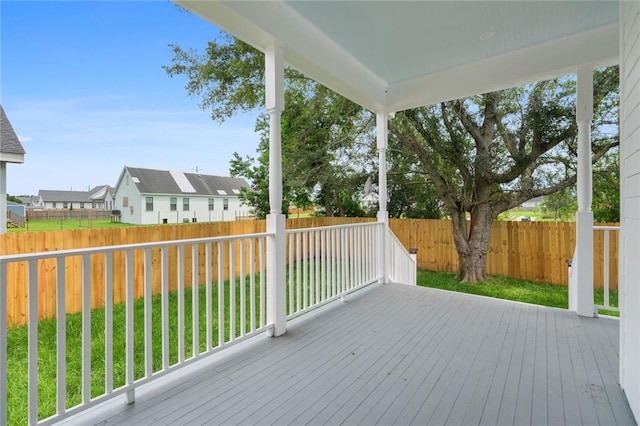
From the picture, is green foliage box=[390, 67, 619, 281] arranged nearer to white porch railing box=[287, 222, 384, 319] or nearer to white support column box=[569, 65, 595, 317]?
white support column box=[569, 65, 595, 317]

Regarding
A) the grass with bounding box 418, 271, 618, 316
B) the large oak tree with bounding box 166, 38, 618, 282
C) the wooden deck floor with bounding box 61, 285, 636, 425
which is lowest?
the grass with bounding box 418, 271, 618, 316

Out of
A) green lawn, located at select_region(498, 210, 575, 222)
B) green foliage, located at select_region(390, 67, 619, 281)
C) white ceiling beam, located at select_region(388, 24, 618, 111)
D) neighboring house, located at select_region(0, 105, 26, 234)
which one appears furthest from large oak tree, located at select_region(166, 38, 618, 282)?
neighboring house, located at select_region(0, 105, 26, 234)

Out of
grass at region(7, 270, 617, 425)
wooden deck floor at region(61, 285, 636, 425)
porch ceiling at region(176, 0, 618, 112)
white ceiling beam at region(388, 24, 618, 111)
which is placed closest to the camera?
wooden deck floor at region(61, 285, 636, 425)

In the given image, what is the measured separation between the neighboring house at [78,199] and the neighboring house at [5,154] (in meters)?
0.73

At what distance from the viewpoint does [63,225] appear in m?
3.56

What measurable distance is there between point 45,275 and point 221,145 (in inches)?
173

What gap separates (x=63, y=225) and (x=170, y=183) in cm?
162

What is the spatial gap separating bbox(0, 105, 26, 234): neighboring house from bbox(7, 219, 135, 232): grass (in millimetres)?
596

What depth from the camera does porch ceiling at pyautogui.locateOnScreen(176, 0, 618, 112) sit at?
2676mm

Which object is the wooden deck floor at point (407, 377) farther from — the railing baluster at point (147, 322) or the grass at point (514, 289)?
the grass at point (514, 289)

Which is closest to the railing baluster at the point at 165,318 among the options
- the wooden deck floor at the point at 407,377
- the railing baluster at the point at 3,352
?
the wooden deck floor at the point at 407,377

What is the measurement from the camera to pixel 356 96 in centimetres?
404

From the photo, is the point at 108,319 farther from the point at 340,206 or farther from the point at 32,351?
the point at 340,206

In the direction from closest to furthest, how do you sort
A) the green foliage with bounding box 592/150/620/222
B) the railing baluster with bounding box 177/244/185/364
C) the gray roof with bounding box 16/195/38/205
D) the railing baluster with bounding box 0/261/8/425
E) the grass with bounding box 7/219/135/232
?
the railing baluster with bounding box 0/261/8/425 < the railing baluster with bounding box 177/244/185/364 < the gray roof with bounding box 16/195/38/205 < the grass with bounding box 7/219/135/232 < the green foliage with bounding box 592/150/620/222
